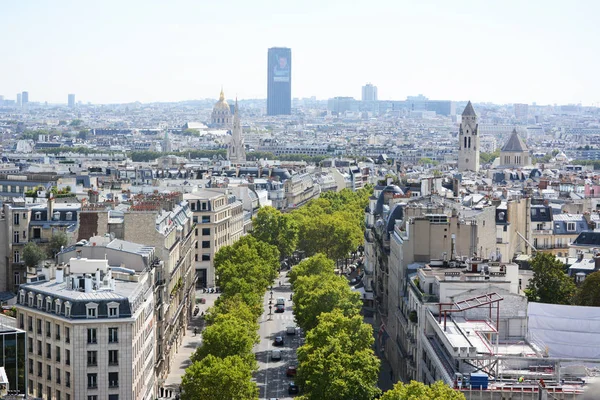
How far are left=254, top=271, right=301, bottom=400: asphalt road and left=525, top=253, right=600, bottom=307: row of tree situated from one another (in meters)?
15.2

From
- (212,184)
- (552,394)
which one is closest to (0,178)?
(212,184)

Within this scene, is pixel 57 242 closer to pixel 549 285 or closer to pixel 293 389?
pixel 293 389

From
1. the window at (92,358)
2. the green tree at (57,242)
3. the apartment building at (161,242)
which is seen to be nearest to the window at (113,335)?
the window at (92,358)

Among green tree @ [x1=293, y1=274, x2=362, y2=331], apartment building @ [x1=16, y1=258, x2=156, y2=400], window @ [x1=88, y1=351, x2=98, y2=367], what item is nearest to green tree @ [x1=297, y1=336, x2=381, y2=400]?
apartment building @ [x1=16, y1=258, x2=156, y2=400]

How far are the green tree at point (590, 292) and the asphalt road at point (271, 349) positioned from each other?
1694 cm

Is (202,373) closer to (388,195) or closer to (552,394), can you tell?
(552,394)

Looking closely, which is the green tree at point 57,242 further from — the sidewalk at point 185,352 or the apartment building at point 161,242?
the sidewalk at point 185,352

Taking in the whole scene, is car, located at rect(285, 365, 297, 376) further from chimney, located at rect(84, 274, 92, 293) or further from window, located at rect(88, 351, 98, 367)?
window, located at rect(88, 351, 98, 367)

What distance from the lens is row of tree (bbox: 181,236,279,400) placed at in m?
58.1

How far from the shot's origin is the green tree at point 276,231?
118 m

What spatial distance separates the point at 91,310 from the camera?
185ft

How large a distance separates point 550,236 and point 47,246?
133ft

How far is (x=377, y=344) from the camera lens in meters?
80.5

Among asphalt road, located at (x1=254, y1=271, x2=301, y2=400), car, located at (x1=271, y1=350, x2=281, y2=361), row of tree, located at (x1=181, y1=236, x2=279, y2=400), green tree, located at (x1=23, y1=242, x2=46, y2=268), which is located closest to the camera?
row of tree, located at (x1=181, y1=236, x2=279, y2=400)
